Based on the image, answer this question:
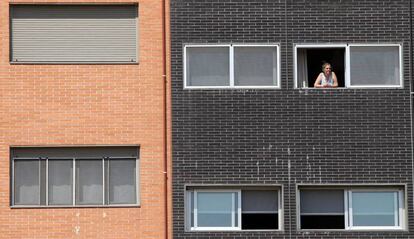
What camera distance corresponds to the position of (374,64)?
23.8 meters

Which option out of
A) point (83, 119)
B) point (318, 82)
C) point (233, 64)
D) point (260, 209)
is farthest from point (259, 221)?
point (83, 119)

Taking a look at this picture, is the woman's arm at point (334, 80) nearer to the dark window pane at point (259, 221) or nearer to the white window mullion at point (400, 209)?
the white window mullion at point (400, 209)

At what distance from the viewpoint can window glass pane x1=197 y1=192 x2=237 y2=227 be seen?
77.1ft

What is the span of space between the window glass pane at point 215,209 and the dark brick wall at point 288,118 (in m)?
0.30

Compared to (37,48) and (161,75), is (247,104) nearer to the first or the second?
(161,75)

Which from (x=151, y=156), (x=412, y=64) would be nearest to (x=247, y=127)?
(x=151, y=156)

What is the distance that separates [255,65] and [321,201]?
2.88 m

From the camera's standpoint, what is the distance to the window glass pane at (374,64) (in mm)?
23812

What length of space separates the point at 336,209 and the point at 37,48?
647cm

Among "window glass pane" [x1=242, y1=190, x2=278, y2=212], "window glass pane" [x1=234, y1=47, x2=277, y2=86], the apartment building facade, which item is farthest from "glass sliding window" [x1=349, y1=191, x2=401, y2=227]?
the apartment building facade

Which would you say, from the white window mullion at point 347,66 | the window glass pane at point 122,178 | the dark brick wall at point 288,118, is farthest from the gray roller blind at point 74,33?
the white window mullion at point 347,66

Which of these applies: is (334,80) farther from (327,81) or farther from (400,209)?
(400,209)

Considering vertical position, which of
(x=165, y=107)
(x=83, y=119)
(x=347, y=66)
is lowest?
(x=83, y=119)

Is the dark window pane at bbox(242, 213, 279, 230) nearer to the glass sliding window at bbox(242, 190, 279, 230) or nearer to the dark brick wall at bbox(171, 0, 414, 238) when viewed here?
the glass sliding window at bbox(242, 190, 279, 230)
